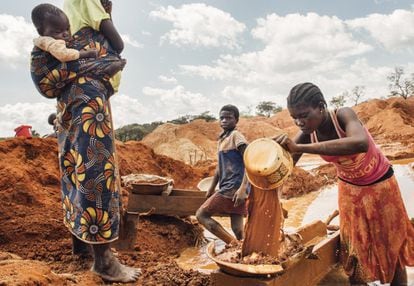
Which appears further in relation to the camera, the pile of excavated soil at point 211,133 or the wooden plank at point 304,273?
the pile of excavated soil at point 211,133

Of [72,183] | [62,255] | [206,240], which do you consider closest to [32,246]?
[62,255]

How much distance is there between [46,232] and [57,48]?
2.75 meters

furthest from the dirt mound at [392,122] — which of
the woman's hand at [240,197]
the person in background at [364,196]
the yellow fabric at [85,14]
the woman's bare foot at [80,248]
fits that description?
the yellow fabric at [85,14]

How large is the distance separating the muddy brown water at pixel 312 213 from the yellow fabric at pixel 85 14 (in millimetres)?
2507

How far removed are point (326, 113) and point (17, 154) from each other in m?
6.23

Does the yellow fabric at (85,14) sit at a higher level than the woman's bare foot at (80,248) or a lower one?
higher

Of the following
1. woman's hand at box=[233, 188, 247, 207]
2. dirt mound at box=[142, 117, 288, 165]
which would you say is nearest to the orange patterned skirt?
woman's hand at box=[233, 188, 247, 207]

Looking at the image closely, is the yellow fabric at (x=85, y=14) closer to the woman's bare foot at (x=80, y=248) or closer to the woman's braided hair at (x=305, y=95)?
the woman's bare foot at (x=80, y=248)

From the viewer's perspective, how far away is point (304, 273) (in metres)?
2.82

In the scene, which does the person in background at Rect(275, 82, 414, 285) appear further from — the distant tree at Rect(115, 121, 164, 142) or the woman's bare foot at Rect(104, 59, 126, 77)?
the distant tree at Rect(115, 121, 164, 142)

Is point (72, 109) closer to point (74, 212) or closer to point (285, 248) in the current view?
point (74, 212)

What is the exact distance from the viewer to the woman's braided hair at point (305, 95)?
2602 mm

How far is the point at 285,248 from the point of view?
2666 millimetres

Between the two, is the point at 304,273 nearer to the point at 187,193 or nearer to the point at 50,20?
the point at 50,20
